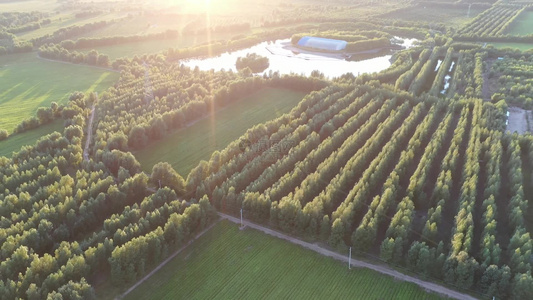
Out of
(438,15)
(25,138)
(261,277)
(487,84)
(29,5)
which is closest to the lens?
(261,277)

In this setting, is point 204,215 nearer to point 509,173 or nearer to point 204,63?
point 509,173

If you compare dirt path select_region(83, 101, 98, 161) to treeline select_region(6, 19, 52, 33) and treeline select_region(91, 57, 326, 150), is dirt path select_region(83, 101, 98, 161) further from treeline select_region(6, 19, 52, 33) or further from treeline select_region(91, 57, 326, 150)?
treeline select_region(6, 19, 52, 33)

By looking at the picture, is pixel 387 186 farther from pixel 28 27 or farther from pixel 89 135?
pixel 28 27

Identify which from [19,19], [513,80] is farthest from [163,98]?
[19,19]

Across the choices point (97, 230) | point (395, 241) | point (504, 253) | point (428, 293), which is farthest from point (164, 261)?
point (504, 253)

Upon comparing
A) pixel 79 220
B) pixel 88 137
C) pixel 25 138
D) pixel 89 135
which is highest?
pixel 89 135

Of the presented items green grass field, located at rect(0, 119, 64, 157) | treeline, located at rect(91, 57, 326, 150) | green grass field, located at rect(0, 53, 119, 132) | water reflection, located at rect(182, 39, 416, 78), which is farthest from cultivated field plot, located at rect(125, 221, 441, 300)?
water reflection, located at rect(182, 39, 416, 78)

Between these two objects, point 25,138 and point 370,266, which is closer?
point 370,266

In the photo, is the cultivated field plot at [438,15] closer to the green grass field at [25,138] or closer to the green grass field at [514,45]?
the green grass field at [514,45]
